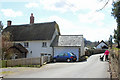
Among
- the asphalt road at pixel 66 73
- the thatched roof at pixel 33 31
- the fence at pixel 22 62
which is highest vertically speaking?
the thatched roof at pixel 33 31

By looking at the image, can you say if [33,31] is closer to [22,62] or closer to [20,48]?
[20,48]

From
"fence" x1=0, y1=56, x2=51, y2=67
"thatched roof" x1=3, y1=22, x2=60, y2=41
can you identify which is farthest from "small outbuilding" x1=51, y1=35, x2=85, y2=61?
"fence" x1=0, y1=56, x2=51, y2=67

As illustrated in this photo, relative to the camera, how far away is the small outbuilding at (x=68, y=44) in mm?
30900

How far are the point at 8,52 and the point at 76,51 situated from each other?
40.2 feet

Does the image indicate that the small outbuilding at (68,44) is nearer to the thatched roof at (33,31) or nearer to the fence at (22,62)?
the thatched roof at (33,31)

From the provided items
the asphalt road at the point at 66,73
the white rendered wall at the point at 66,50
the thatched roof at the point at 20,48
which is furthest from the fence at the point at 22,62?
the thatched roof at the point at 20,48

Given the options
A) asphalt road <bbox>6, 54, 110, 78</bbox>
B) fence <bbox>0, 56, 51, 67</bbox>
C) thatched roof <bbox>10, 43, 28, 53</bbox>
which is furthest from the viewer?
thatched roof <bbox>10, 43, 28, 53</bbox>

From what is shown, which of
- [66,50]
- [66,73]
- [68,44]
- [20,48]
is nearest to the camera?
[66,73]

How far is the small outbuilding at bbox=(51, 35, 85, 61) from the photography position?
1217 inches

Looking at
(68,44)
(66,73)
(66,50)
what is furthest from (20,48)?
(66,73)

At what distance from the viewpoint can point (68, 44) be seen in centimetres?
3161

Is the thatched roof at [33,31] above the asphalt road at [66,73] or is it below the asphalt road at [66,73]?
above

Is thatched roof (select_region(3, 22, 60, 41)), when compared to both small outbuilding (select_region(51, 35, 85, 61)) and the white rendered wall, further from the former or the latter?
the white rendered wall

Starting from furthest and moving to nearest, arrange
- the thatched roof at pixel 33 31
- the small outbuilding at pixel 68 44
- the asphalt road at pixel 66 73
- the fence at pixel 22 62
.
Result: the thatched roof at pixel 33 31 < the small outbuilding at pixel 68 44 < the fence at pixel 22 62 < the asphalt road at pixel 66 73
